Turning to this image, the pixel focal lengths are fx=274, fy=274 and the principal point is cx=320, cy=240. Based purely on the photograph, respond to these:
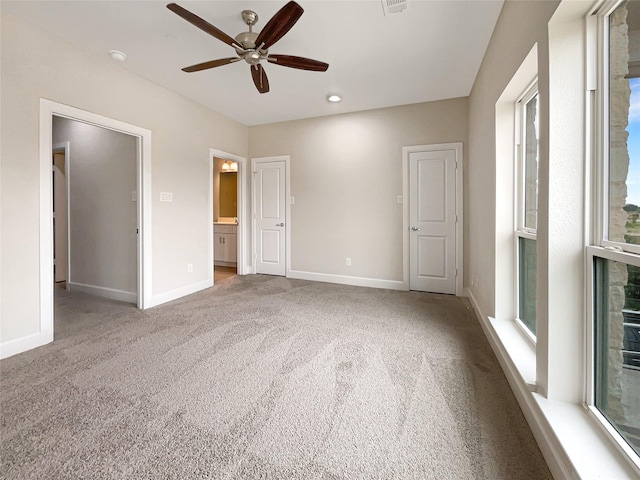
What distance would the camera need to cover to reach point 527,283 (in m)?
2.05

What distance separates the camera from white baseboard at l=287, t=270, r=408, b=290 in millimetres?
4094

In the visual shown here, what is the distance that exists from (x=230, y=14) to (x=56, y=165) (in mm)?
3994

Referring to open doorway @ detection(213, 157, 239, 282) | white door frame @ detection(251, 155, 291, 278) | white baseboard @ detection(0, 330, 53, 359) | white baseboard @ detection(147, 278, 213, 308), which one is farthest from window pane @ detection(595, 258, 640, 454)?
open doorway @ detection(213, 157, 239, 282)

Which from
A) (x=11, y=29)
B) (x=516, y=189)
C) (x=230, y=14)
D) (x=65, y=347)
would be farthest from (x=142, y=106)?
(x=516, y=189)

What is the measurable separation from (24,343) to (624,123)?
157 inches

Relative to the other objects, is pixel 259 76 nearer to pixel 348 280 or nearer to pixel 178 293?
pixel 178 293

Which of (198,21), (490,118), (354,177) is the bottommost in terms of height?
(354,177)

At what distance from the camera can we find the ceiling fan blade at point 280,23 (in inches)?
66.7

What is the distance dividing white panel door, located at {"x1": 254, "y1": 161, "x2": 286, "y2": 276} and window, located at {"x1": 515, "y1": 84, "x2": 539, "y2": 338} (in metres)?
3.40

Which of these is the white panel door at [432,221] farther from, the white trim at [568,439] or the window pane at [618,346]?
the window pane at [618,346]

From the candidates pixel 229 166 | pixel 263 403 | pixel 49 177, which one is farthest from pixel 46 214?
pixel 229 166

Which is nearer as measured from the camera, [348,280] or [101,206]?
[101,206]

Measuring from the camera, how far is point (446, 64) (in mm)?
2867

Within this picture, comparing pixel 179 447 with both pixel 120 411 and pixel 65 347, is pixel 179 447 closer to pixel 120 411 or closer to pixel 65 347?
pixel 120 411
